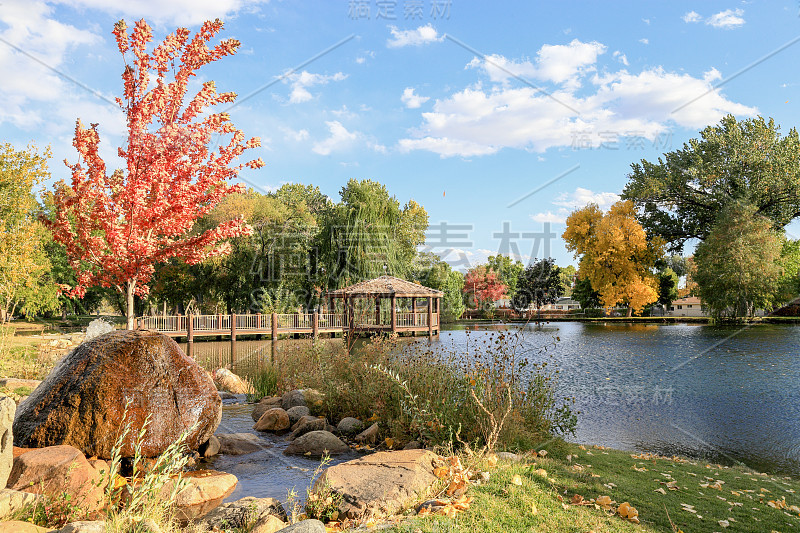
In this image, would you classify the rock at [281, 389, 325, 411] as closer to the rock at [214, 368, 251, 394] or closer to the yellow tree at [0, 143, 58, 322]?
A: the rock at [214, 368, 251, 394]

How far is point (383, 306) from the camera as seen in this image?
3219 centimetres

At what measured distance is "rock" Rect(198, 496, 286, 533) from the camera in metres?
3.63

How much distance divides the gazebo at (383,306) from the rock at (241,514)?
21.7m

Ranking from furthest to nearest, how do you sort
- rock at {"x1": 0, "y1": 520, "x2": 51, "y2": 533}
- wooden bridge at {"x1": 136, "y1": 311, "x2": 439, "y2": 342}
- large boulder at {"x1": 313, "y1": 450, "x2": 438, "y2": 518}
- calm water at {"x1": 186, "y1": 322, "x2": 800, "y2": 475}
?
1. wooden bridge at {"x1": 136, "y1": 311, "x2": 439, "y2": 342}
2. calm water at {"x1": 186, "y1": 322, "x2": 800, "y2": 475}
3. large boulder at {"x1": 313, "y1": 450, "x2": 438, "y2": 518}
4. rock at {"x1": 0, "y1": 520, "x2": 51, "y2": 533}

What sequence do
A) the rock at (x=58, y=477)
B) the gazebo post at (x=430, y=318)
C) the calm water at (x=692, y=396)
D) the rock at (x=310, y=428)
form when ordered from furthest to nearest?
the gazebo post at (x=430, y=318)
the calm water at (x=692, y=396)
the rock at (x=310, y=428)
the rock at (x=58, y=477)

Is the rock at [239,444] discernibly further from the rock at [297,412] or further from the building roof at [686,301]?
the building roof at [686,301]

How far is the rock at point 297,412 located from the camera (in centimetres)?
796

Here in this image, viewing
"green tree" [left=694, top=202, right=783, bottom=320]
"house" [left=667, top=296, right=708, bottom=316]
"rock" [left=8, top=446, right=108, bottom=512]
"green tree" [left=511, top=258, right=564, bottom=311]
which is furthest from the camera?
"house" [left=667, top=296, right=708, bottom=316]

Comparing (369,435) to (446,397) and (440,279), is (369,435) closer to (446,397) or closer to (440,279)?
(446,397)

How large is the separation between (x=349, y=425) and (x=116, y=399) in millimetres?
3074

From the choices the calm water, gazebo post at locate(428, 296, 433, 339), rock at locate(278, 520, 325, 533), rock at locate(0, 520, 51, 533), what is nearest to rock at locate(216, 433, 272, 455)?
rock at locate(0, 520, 51, 533)

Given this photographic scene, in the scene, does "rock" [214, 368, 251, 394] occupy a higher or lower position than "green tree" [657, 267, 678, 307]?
lower

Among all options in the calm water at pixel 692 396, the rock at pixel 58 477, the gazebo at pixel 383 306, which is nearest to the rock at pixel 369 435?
the rock at pixel 58 477

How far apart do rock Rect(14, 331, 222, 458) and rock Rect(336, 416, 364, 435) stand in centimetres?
189
